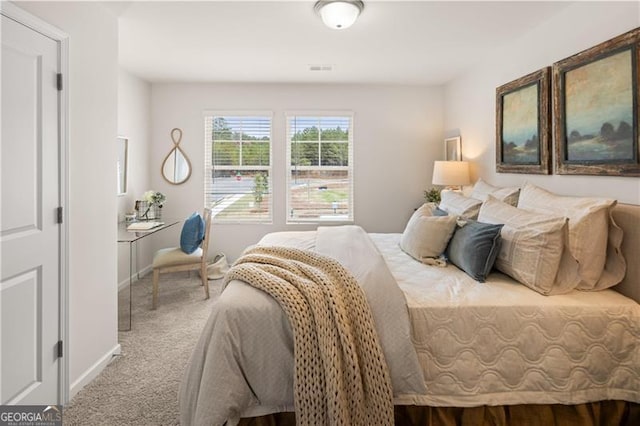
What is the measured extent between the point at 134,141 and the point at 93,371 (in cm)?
Result: 303

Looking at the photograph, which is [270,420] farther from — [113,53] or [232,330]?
[113,53]

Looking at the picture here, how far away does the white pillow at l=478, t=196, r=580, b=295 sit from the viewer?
6.38 ft

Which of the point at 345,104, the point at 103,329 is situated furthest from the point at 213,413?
the point at 345,104

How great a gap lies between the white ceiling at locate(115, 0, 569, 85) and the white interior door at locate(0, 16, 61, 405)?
946 millimetres

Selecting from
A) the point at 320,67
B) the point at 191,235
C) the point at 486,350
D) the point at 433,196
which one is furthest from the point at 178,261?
the point at 433,196

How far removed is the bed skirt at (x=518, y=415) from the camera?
1.73 metres

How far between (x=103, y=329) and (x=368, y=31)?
314 cm

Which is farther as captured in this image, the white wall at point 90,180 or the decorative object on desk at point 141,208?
the decorative object on desk at point 141,208

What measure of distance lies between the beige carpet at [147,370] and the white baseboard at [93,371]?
3cm

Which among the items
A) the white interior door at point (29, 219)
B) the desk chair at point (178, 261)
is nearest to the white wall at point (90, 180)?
the white interior door at point (29, 219)

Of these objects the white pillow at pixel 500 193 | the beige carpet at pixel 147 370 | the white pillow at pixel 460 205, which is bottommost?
the beige carpet at pixel 147 370

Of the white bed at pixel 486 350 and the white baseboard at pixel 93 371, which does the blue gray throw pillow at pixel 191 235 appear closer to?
the white baseboard at pixel 93 371

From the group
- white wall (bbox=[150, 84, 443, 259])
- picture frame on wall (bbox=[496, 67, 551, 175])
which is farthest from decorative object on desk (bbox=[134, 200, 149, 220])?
picture frame on wall (bbox=[496, 67, 551, 175])

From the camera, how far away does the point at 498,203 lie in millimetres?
2516
